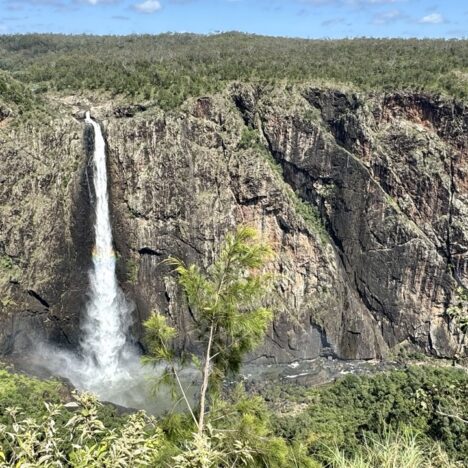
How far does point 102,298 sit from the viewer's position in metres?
32.5

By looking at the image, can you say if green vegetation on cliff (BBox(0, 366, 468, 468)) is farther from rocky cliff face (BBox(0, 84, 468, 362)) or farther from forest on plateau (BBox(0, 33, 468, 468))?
rocky cliff face (BBox(0, 84, 468, 362))

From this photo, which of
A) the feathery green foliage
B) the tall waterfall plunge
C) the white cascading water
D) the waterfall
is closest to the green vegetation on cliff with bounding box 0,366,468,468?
the feathery green foliage

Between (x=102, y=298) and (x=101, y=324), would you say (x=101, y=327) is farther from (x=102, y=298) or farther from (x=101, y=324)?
(x=102, y=298)

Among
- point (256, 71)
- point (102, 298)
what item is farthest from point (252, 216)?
point (256, 71)

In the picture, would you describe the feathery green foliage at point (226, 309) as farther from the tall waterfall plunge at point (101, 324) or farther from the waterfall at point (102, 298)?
the waterfall at point (102, 298)

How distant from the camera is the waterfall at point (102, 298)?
31938 millimetres

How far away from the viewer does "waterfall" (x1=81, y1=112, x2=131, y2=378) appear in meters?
31.9

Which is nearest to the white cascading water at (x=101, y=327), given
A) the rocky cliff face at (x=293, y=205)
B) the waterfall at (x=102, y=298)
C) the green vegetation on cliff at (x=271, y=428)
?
the waterfall at (x=102, y=298)

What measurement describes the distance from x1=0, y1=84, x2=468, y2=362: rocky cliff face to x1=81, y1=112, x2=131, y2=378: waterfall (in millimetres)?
533

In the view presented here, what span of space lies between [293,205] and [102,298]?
13161 millimetres

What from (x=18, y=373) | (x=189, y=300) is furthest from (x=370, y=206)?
(x=189, y=300)

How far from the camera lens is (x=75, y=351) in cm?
3164

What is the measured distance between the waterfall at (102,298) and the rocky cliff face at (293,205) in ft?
1.75

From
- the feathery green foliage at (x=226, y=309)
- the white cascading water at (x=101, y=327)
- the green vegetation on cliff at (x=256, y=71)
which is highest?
the green vegetation on cliff at (x=256, y=71)
